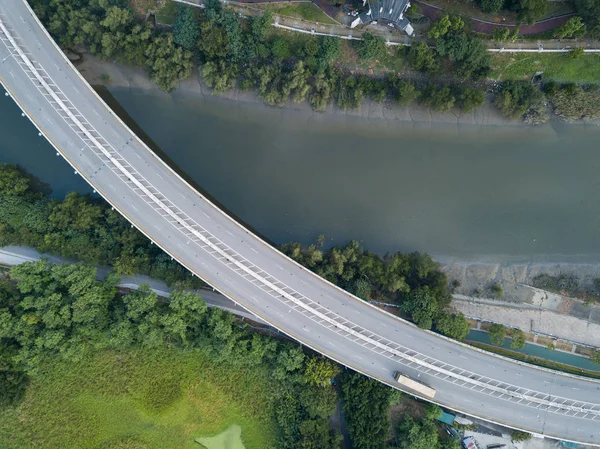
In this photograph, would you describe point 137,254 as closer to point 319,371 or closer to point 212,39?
point 319,371

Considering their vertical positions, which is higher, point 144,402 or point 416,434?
point 416,434

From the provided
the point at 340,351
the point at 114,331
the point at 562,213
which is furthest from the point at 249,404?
the point at 562,213

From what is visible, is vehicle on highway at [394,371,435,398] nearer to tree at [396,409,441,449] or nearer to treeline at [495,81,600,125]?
tree at [396,409,441,449]

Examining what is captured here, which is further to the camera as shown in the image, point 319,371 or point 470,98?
point 470,98

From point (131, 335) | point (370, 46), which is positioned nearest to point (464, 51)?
point (370, 46)

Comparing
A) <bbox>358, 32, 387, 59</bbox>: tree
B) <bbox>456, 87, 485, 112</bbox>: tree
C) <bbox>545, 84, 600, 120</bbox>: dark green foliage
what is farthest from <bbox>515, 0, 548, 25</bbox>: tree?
<bbox>358, 32, 387, 59</bbox>: tree

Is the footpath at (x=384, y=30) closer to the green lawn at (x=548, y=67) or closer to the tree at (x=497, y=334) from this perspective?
the green lawn at (x=548, y=67)

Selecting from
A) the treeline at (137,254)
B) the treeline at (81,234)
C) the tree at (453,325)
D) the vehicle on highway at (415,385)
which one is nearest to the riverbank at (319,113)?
→ the treeline at (137,254)
